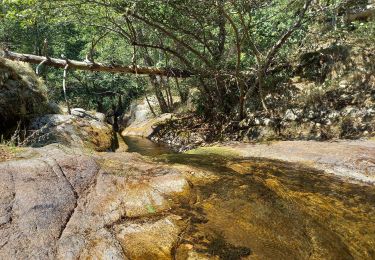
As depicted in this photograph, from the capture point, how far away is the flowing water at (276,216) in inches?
126

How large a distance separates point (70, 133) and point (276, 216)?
6409mm

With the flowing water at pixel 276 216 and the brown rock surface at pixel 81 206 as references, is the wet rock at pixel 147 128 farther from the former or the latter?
the brown rock surface at pixel 81 206

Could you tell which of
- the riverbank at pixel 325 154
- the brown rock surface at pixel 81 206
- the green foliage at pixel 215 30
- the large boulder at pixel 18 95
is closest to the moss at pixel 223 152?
the riverbank at pixel 325 154

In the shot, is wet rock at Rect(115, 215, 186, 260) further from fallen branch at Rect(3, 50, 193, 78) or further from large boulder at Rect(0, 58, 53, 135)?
fallen branch at Rect(3, 50, 193, 78)

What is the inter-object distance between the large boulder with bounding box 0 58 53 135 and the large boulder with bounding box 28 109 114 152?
19.2 inches

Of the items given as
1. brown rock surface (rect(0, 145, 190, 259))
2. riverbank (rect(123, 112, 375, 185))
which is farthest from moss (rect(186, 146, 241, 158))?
brown rock surface (rect(0, 145, 190, 259))

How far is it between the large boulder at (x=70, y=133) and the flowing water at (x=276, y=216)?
4523 mm

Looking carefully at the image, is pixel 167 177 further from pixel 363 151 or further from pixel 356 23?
pixel 356 23

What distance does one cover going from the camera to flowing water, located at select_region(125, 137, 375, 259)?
10.5ft

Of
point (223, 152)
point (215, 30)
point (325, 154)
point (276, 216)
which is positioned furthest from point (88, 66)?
point (276, 216)

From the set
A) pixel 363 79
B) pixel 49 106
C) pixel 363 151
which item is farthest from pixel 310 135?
pixel 49 106

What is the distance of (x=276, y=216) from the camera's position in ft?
12.3

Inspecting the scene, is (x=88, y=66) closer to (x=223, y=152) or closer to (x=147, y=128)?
(x=147, y=128)

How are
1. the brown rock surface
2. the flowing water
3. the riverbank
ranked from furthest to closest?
the riverbank < the flowing water < the brown rock surface
